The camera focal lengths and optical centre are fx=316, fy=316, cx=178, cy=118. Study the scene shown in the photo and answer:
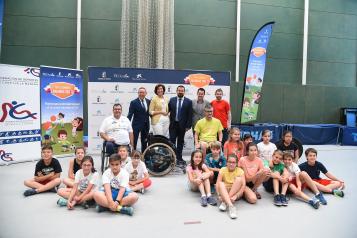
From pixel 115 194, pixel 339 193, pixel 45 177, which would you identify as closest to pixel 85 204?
pixel 115 194

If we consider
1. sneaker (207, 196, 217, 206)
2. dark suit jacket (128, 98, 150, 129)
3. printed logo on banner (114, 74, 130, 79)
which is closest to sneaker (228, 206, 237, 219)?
sneaker (207, 196, 217, 206)

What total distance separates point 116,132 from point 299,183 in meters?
2.62

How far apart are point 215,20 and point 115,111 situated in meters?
5.85

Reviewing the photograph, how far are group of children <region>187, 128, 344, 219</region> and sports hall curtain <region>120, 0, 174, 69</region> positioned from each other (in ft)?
15.5

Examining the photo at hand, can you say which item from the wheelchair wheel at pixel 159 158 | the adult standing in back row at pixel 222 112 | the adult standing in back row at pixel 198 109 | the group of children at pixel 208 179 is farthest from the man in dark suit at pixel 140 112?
the group of children at pixel 208 179

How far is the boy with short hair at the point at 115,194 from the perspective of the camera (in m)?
3.21

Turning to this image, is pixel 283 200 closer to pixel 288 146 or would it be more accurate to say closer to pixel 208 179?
pixel 208 179

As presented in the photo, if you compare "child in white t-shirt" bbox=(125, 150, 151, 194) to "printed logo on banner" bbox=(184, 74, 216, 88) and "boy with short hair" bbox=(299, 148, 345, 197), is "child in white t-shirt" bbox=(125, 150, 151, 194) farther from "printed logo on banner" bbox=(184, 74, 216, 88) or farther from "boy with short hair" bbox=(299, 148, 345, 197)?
"printed logo on banner" bbox=(184, 74, 216, 88)

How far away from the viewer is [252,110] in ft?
24.7

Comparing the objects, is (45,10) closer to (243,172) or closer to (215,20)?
(215,20)

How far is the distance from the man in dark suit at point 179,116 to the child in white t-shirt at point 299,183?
195cm

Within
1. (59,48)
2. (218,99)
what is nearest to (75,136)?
(218,99)

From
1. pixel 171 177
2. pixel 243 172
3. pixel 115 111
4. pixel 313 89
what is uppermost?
pixel 313 89

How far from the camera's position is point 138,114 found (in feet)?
17.9
